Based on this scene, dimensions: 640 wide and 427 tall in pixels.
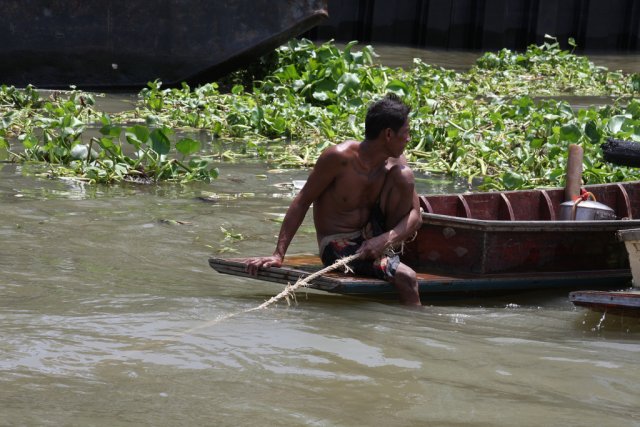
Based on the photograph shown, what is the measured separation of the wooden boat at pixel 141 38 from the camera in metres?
12.5

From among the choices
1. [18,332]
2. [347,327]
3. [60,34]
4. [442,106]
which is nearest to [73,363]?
[18,332]

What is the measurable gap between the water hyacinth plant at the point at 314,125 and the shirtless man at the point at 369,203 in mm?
2642

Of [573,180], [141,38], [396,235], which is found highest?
[141,38]

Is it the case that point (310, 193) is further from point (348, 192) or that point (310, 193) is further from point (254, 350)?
point (254, 350)

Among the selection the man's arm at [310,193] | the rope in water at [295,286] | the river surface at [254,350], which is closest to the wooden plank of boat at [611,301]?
the river surface at [254,350]

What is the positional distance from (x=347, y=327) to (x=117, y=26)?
8513 millimetres

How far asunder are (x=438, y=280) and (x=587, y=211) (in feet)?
4.26

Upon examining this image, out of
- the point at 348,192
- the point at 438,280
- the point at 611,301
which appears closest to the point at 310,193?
the point at 348,192

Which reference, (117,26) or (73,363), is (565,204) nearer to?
(73,363)

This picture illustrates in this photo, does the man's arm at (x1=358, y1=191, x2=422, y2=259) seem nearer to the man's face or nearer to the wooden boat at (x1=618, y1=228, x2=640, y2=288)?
the man's face

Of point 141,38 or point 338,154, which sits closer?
point 338,154

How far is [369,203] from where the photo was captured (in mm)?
5684

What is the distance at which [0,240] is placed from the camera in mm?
6457

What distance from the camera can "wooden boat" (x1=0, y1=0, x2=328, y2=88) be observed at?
41.1 ft
